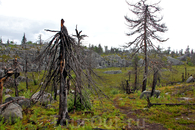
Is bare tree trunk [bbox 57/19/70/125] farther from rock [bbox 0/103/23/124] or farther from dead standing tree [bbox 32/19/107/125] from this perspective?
rock [bbox 0/103/23/124]

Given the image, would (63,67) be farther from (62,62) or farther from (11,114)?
(11,114)

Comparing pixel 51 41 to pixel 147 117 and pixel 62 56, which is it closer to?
pixel 62 56

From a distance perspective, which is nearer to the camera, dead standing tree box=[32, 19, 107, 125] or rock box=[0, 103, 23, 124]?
dead standing tree box=[32, 19, 107, 125]

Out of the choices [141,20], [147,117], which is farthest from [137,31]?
[147,117]

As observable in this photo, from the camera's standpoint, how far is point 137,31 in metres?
13.9

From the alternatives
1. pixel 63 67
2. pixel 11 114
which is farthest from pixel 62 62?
pixel 11 114

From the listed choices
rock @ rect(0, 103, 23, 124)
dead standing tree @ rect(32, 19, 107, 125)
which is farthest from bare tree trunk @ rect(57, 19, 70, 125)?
rock @ rect(0, 103, 23, 124)

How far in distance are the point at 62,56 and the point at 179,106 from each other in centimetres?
828

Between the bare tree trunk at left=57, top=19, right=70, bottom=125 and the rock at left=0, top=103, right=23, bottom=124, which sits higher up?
the bare tree trunk at left=57, top=19, right=70, bottom=125

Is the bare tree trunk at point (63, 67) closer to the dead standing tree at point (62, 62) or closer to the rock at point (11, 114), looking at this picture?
the dead standing tree at point (62, 62)

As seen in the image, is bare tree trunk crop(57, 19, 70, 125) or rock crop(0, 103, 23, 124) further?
rock crop(0, 103, 23, 124)

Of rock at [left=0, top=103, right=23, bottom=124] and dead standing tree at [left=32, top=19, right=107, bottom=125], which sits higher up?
dead standing tree at [left=32, top=19, right=107, bottom=125]

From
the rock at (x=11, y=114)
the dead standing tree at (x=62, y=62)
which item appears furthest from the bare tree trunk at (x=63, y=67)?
the rock at (x=11, y=114)

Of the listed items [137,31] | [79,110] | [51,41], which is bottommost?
[79,110]
